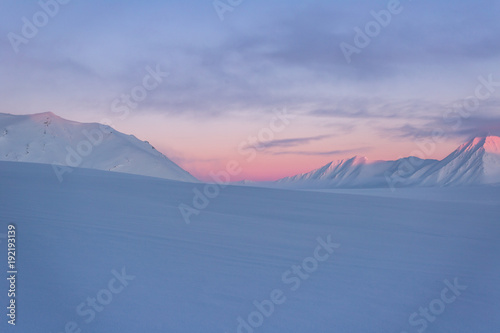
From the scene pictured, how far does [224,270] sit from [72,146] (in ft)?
275

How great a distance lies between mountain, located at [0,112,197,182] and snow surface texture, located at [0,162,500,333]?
2624 inches

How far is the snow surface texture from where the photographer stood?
430 centimetres

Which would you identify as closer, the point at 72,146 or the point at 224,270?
the point at 224,270

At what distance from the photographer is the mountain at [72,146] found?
239ft

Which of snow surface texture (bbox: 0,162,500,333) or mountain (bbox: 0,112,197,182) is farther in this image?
mountain (bbox: 0,112,197,182)

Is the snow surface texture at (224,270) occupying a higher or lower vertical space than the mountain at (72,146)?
lower

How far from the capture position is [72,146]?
81.6m

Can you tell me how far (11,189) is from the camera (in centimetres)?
1059

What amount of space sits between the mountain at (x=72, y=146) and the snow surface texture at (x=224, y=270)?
66.6m

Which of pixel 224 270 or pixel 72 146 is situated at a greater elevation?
pixel 72 146

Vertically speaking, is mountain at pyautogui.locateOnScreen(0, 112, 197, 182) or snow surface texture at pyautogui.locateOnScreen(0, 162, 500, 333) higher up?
mountain at pyautogui.locateOnScreen(0, 112, 197, 182)

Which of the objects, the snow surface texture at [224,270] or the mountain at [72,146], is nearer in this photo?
the snow surface texture at [224,270]

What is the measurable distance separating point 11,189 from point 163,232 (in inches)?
213

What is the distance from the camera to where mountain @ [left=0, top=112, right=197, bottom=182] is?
72938 millimetres
